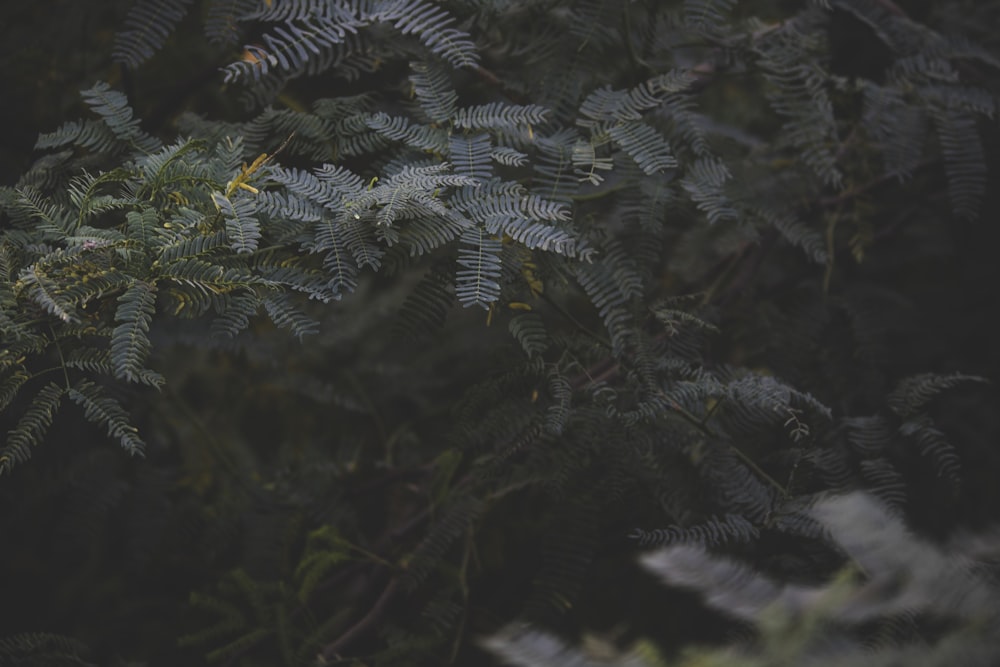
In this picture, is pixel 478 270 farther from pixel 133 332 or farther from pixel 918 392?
pixel 918 392

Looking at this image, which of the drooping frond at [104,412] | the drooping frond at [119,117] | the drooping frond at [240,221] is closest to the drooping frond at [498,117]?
the drooping frond at [240,221]

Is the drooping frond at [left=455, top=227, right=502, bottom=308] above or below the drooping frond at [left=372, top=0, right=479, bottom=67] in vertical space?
→ below

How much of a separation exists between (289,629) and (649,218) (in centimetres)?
108

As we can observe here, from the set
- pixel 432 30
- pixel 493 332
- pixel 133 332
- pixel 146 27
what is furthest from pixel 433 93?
pixel 493 332

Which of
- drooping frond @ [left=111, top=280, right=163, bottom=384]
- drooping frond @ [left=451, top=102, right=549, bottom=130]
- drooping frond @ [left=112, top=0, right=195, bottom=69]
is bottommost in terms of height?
drooping frond @ [left=111, top=280, right=163, bottom=384]

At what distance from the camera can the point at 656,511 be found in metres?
1.39

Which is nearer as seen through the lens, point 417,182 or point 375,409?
point 417,182

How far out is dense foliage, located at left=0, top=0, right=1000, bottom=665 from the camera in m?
0.99

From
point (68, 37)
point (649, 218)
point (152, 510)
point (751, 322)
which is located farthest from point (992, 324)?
point (68, 37)

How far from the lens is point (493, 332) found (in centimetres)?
208

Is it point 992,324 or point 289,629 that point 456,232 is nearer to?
point 289,629

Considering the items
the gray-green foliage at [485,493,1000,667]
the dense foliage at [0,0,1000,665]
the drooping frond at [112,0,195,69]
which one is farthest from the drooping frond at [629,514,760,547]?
the drooping frond at [112,0,195,69]

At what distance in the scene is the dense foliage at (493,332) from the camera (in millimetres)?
990

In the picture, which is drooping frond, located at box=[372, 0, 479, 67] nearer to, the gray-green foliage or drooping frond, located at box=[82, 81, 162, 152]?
drooping frond, located at box=[82, 81, 162, 152]
